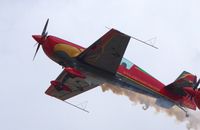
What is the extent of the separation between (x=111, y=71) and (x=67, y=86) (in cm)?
525

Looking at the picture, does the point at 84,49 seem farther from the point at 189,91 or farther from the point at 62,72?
the point at 189,91

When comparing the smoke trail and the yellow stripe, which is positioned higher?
the yellow stripe

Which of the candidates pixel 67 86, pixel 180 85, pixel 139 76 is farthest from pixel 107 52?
pixel 67 86

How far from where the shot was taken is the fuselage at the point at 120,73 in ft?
169

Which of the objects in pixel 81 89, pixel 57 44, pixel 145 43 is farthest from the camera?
pixel 81 89

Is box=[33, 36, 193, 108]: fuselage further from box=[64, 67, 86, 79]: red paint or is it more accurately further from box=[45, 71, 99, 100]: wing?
box=[45, 71, 99, 100]: wing

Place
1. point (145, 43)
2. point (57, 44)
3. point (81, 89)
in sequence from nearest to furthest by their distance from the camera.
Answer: point (145, 43) → point (57, 44) → point (81, 89)

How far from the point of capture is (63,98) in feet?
188

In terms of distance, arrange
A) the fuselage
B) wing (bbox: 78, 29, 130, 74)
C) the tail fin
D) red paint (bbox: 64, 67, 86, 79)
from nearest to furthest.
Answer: wing (bbox: 78, 29, 130, 74), red paint (bbox: 64, 67, 86, 79), the fuselage, the tail fin

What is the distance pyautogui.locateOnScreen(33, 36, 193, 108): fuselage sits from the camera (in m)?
51.4

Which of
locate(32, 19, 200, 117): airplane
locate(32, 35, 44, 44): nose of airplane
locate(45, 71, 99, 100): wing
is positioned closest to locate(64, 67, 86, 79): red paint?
locate(32, 19, 200, 117): airplane

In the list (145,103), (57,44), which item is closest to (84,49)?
(57,44)

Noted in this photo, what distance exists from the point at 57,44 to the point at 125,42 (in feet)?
16.4

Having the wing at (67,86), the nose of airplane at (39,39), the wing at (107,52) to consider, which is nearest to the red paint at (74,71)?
the wing at (107,52)
